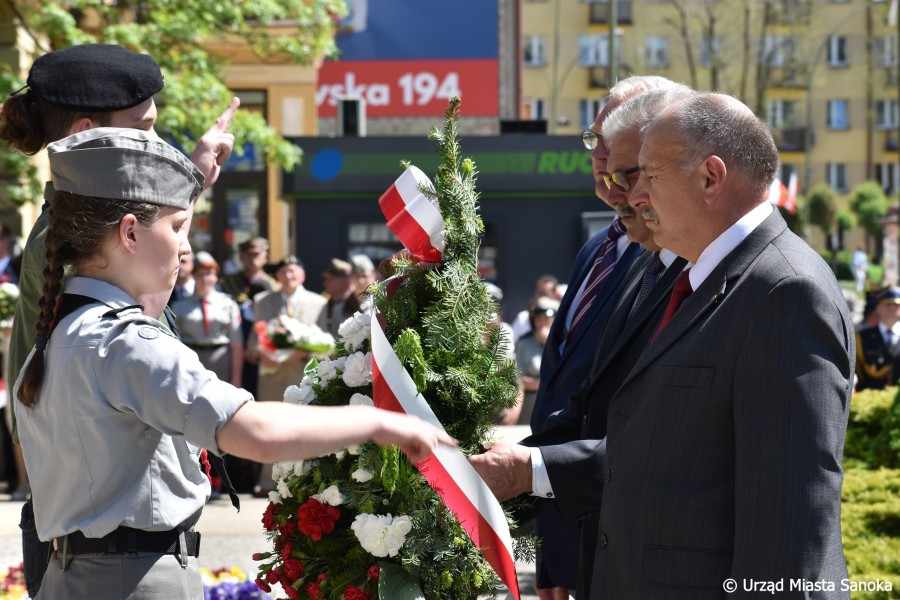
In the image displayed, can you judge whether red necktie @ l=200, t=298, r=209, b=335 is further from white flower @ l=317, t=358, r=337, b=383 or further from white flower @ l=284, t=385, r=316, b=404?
white flower @ l=317, t=358, r=337, b=383

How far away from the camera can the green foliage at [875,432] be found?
6.37 meters

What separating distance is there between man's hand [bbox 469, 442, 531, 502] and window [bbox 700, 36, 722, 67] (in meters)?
42.3

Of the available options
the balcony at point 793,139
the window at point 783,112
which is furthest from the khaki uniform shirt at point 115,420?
the balcony at point 793,139

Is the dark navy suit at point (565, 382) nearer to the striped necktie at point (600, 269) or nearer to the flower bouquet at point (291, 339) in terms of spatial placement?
the striped necktie at point (600, 269)

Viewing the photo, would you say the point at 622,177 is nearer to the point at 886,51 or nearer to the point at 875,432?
the point at 875,432

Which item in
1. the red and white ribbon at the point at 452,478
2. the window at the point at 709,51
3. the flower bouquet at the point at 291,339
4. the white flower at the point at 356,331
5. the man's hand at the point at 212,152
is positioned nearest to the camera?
the red and white ribbon at the point at 452,478

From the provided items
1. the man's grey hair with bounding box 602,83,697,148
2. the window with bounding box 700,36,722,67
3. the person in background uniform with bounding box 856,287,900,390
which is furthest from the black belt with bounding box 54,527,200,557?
the window with bounding box 700,36,722,67

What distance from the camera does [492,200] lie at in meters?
14.9

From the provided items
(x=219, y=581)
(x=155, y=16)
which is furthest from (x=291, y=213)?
(x=219, y=581)

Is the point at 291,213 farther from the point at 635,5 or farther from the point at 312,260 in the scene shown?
the point at 635,5

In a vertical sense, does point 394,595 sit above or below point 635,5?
below

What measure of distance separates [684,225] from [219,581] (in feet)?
11.3

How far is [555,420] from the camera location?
344cm

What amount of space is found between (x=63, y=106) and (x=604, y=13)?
55.4 metres
